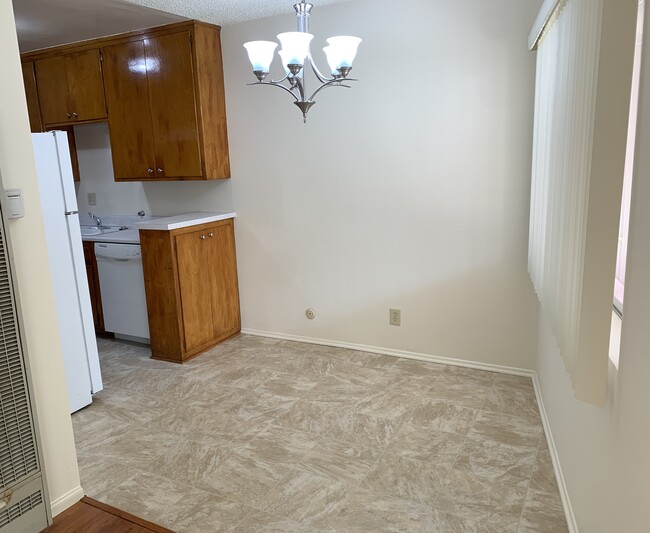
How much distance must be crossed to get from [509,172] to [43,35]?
365cm

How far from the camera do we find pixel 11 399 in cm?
185

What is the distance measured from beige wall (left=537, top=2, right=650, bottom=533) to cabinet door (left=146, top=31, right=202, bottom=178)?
3.16 meters

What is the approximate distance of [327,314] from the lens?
392cm

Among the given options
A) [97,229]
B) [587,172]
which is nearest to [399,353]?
[587,172]

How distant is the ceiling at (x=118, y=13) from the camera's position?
3.24m

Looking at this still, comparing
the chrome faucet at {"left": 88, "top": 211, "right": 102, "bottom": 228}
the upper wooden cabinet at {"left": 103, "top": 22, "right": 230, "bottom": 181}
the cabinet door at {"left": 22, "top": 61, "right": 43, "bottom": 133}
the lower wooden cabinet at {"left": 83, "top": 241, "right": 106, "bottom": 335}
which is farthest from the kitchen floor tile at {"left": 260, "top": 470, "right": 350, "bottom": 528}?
the cabinet door at {"left": 22, "top": 61, "right": 43, "bottom": 133}

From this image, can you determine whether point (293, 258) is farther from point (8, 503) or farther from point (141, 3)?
point (8, 503)

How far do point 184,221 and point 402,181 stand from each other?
1567 millimetres

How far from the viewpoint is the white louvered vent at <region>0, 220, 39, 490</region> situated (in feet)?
5.96

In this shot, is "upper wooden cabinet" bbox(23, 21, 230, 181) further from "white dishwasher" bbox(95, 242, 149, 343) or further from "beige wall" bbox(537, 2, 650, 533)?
"beige wall" bbox(537, 2, 650, 533)

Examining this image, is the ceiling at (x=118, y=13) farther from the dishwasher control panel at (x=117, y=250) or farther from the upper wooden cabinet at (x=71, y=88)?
the dishwasher control panel at (x=117, y=250)

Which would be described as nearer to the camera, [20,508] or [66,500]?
[20,508]

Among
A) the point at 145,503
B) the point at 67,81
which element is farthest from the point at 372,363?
the point at 67,81

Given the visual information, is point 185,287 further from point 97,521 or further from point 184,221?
point 97,521
